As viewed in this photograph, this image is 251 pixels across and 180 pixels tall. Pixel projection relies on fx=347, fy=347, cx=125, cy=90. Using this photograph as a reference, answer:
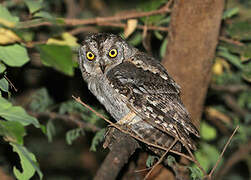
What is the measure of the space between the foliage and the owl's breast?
0.36m

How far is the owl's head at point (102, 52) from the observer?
3.53 metres

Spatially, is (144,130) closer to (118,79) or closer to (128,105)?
(128,105)

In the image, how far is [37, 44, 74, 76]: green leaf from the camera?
5.55 ft

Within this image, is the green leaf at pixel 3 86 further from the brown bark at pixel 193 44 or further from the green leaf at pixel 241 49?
the green leaf at pixel 241 49

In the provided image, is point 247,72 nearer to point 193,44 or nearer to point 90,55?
point 193,44

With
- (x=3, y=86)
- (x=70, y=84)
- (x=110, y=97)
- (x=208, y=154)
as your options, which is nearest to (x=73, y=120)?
(x=110, y=97)

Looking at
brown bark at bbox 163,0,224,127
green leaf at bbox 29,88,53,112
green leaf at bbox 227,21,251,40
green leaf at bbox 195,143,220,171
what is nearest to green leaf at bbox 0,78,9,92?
brown bark at bbox 163,0,224,127

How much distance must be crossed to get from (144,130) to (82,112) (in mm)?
1410

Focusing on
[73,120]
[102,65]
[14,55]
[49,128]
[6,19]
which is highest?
[6,19]

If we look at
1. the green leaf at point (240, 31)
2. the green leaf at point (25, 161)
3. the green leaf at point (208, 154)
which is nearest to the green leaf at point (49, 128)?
the green leaf at point (208, 154)

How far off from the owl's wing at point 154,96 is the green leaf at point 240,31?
1.14 metres

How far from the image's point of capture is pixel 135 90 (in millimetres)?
3162

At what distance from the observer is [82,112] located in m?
4.39

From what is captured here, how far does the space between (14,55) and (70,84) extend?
3.87 m
